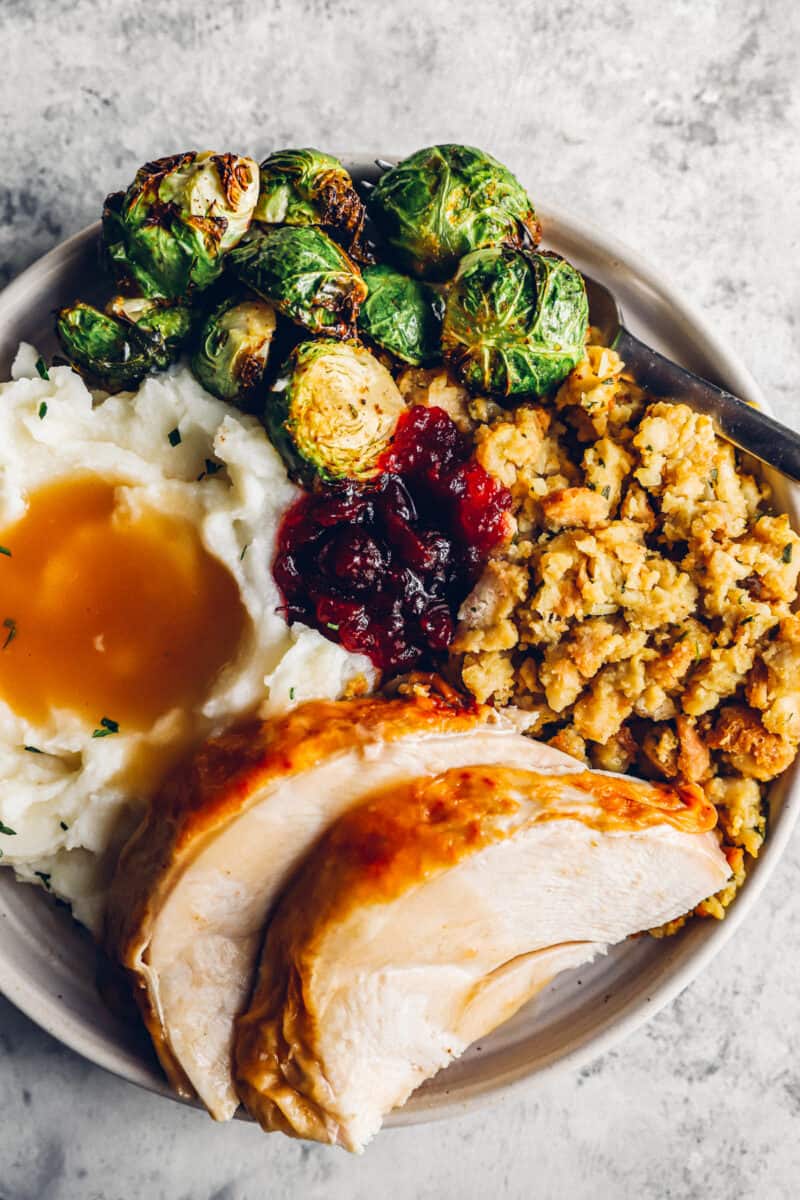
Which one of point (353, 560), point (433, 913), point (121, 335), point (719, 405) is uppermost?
point (719, 405)

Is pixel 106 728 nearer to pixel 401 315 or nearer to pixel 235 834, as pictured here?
pixel 235 834

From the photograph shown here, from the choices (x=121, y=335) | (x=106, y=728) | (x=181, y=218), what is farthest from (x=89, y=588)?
(x=181, y=218)

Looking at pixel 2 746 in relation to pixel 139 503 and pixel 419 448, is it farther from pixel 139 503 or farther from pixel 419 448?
pixel 419 448

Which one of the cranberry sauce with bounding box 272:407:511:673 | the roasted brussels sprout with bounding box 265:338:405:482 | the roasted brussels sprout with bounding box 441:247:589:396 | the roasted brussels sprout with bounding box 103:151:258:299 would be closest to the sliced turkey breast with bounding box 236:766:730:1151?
the cranberry sauce with bounding box 272:407:511:673

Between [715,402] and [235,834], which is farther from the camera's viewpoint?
[715,402]

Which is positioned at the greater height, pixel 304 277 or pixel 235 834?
pixel 304 277

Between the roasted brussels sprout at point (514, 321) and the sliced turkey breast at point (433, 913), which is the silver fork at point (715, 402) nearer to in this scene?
the roasted brussels sprout at point (514, 321)
